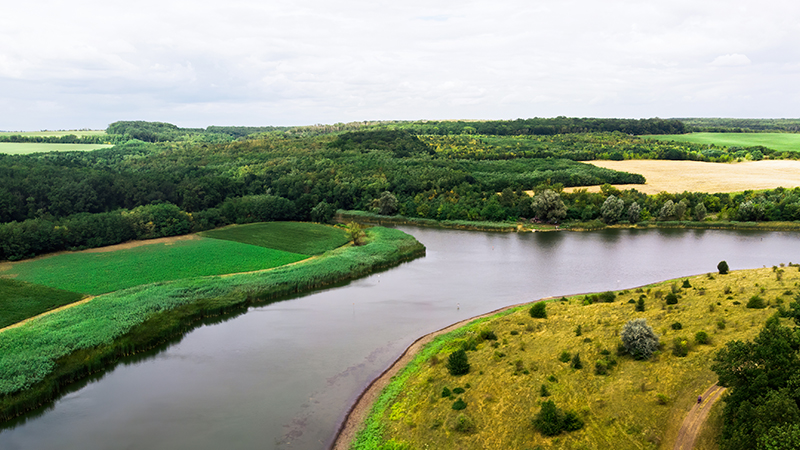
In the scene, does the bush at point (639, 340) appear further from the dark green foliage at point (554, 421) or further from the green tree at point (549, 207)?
the green tree at point (549, 207)

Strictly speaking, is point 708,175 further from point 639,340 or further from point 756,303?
point 639,340

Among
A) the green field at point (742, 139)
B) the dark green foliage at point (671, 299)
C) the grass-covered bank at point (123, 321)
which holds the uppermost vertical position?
the green field at point (742, 139)

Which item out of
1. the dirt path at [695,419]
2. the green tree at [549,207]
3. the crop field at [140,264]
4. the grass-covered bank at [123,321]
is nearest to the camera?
the dirt path at [695,419]

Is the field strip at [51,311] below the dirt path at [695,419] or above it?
below

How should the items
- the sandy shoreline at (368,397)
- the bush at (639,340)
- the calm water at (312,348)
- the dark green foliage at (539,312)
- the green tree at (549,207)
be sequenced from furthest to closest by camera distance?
1. the green tree at (549,207)
2. the dark green foliage at (539,312)
3. the calm water at (312,348)
4. the bush at (639,340)
5. the sandy shoreline at (368,397)

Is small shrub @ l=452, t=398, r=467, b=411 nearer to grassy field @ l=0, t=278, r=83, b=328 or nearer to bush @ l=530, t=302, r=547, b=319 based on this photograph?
bush @ l=530, t=302, r=547, b=319

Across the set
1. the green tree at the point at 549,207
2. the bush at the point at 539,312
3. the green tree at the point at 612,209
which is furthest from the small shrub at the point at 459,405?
the green tree at the point at 612,209

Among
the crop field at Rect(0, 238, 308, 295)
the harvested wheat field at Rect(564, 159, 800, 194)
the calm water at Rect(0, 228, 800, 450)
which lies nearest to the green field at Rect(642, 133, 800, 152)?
the harvested wheat field at Rect(564, 159, 800, 194)
